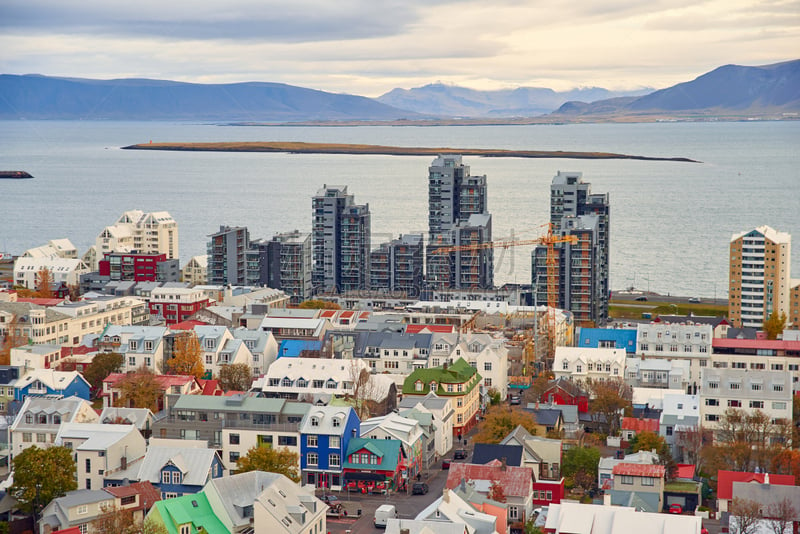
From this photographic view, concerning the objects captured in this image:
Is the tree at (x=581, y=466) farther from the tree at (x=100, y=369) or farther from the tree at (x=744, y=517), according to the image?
the tree at (x=100, y=369)

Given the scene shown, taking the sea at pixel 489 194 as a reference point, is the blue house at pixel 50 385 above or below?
below

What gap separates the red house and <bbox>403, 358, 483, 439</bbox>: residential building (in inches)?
67.7

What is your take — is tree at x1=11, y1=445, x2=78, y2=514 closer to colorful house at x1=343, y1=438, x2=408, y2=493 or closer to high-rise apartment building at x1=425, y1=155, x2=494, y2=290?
colorful house at x1=343, y1=438, x2=408, y2=493

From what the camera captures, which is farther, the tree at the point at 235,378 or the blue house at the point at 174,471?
the tree at the point at 235,378

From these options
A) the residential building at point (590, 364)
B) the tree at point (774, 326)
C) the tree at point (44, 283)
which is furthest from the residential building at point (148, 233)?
the tree at point (774, 326)

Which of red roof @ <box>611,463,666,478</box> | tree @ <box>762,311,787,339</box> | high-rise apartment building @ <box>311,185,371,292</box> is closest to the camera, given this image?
red roof @ <box>611,463,666,478</box>

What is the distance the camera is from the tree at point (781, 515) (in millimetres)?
19875

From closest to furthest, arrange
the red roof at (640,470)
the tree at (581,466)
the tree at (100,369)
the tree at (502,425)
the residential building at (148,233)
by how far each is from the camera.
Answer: the red roof at (640,470) < the tree at (581,466) < the tree at (502,425) < the tree at (100,369) < the residential building at (148,233)

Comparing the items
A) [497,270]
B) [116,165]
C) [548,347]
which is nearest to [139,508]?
[548,347]

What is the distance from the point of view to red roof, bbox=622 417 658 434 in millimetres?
26266

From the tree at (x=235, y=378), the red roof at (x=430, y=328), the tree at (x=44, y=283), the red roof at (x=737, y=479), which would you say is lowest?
the red roof at (x=737, y=479)

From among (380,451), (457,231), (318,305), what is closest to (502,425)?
(380,451)

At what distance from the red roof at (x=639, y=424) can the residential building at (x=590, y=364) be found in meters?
4.49

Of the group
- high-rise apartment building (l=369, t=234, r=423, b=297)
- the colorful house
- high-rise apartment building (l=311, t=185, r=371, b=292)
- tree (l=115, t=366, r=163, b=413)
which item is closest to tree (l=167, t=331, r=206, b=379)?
tree (l=115, t=366, r=163, b=413)
